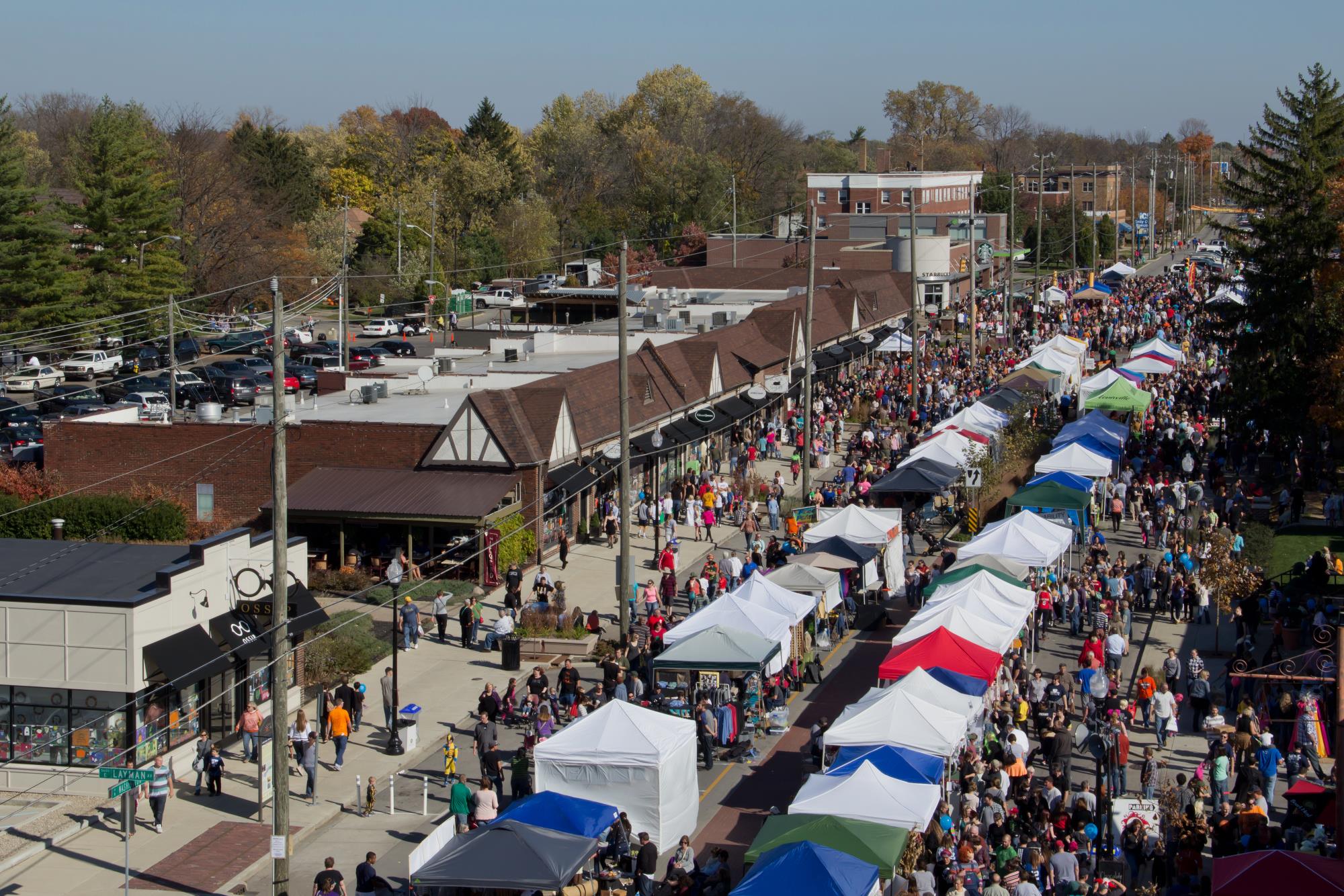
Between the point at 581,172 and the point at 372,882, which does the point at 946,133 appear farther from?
the point at 372,882

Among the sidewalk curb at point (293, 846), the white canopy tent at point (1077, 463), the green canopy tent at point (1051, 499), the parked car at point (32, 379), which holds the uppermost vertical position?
the parked car at point (32, 379)

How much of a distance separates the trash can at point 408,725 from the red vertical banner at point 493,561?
31.9 ft

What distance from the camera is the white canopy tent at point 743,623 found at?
83.1 feet

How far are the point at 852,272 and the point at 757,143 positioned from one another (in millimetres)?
60265

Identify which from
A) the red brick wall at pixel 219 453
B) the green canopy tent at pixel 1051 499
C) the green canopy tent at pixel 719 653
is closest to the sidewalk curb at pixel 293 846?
the green canopy tent at pixel 719 653

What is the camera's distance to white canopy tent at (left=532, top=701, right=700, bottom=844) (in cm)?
1970

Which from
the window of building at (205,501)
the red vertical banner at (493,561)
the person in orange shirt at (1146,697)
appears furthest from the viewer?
the window of building at (205,501)

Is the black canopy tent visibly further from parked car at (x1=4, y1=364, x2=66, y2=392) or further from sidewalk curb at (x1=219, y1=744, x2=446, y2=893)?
parked car at (x1=4, y1=364, x2=66, y2=392)

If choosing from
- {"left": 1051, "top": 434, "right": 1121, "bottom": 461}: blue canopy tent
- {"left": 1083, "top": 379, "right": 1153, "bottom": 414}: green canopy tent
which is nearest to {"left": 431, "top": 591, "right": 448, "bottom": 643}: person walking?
{"left": 1051, "top": 434, "right": 1121, "bottom": 461}: blue canopy tent

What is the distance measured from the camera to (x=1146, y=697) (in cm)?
2402

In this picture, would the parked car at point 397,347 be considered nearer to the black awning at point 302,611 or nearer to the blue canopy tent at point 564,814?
the black awning at point 302,611

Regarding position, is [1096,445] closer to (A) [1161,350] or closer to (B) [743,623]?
(B) [743,623]

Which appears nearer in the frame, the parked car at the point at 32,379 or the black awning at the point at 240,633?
the black awning at the point at 240,633

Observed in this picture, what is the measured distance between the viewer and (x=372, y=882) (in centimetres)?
1772
